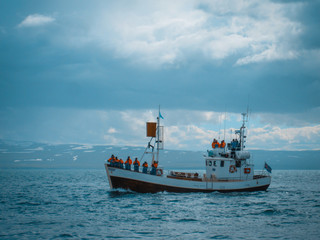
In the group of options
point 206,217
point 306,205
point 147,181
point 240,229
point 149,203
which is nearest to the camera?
point 240,229

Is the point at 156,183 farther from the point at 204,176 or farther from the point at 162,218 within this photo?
the point at 162,218

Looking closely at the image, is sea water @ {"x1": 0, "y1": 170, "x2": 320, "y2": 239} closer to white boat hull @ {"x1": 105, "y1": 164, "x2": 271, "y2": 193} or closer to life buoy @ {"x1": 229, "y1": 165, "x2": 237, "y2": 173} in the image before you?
white boat hull @ {"x1": 105, "y1": 164, "x2": 271, "y2": 193}

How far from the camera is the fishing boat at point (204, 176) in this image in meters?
43.2

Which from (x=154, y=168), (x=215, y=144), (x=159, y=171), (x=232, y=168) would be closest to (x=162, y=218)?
(x=154, y=168)

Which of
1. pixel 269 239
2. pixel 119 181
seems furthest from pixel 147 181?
pixel 269 239

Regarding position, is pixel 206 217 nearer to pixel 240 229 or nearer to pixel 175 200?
pixel 240 229

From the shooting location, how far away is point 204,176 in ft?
154

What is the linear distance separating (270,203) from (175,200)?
36.4 ft

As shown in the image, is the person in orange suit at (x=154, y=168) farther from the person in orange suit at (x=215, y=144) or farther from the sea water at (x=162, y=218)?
the person in orange suit at (x=215, y=144)

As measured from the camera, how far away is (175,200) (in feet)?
130

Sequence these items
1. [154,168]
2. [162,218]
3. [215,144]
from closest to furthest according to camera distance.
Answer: [162,218], [154,168], [215,144]

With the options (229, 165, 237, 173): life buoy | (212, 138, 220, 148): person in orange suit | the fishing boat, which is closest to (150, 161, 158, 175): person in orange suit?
the fishing boat

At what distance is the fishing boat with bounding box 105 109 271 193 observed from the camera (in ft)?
142

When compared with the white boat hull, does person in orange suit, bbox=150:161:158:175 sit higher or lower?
higher
